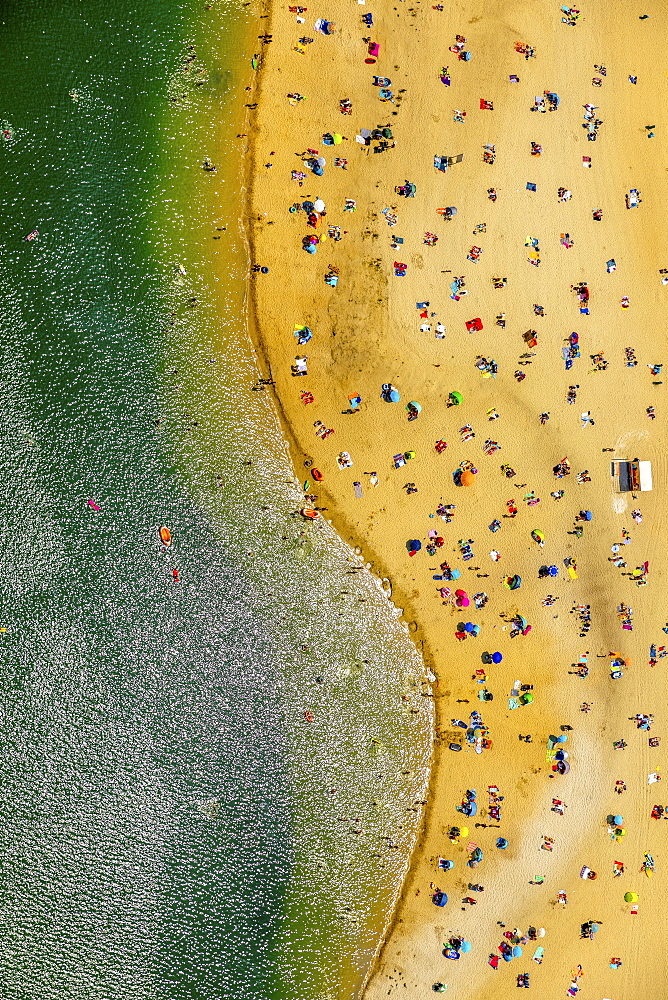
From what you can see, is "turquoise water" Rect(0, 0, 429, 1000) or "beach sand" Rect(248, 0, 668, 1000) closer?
"turquoise water" Rect(0, 0, 429, 1000)

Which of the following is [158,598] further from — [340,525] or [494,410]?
[494,410]

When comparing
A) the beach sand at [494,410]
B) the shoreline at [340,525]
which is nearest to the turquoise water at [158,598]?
the shoreline at [340,525]

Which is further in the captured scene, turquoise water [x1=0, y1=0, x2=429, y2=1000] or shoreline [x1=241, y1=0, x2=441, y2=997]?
shoreline [x1=241, y1=0, x2=441, y2=997]

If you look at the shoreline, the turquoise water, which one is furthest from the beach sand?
the turquoise water

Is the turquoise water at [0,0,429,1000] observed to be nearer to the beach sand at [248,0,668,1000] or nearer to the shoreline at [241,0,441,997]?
the shoreline at [241,0,441,997]

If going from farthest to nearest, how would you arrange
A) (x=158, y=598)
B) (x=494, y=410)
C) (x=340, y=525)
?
1. (x=494, y=410)
2. (x=340, y=525)
3. (x=158, y=598)

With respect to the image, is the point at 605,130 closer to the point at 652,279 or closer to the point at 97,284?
the point at 652,279

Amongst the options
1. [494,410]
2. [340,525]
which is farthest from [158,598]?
[494,410]
